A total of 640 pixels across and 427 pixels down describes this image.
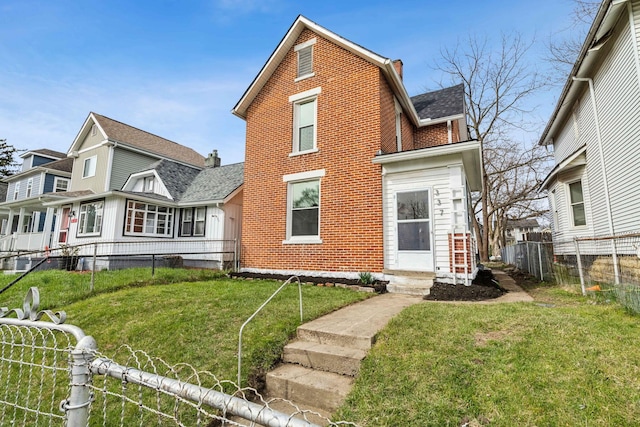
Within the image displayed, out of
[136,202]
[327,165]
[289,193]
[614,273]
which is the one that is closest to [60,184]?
[136,202]

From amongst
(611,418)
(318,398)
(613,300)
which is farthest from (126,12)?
(613,300)

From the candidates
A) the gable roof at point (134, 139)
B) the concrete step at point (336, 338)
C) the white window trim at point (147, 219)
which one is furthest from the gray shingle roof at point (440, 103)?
the gable roof at point (134, 139)

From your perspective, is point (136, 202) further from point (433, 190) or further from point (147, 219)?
point (433, 190)

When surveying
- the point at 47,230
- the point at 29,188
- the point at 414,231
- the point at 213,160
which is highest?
the point at 213,160

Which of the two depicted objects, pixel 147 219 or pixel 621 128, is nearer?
pixel 621 128

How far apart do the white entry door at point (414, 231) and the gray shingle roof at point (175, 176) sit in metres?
12.7

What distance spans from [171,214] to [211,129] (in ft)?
19.4

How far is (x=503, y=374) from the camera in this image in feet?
9.60

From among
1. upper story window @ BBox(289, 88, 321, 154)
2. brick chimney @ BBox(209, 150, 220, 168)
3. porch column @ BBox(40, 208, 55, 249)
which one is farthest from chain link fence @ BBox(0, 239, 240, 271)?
brick chimney @ BBox(209, 150, 220, 168)

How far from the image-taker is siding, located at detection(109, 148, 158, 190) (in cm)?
1898

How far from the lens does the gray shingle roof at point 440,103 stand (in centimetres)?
1266

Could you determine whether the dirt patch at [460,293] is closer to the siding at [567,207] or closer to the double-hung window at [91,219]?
the siding at [567,207]

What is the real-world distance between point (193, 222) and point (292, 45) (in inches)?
391

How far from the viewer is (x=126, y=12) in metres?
8.40
